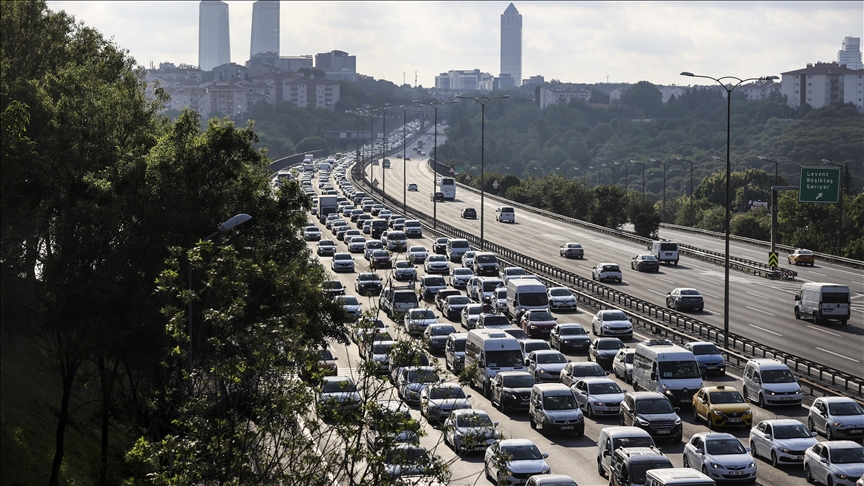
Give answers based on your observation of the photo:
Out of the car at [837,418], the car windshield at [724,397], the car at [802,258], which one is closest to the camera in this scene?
the car at [837,418]

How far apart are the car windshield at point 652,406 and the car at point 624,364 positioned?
754cm

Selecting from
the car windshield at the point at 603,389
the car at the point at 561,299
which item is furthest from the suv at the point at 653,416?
the car at the point at 561,299

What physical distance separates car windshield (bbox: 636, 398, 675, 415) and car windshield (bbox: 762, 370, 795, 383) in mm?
5585

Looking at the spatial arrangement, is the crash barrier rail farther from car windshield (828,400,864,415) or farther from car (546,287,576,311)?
car windshield (828,400,864,415)

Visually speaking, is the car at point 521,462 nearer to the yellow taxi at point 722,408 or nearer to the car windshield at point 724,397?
the yellow taxi at point 722,408

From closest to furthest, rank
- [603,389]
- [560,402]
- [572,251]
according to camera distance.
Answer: [560,402] < [603,389] < [572,251]

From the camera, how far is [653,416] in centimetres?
3116

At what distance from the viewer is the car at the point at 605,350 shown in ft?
141

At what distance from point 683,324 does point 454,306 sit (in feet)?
36.0

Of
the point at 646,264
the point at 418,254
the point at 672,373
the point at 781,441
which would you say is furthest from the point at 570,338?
the point at 418,254

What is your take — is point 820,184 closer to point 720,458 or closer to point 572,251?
point 572,251

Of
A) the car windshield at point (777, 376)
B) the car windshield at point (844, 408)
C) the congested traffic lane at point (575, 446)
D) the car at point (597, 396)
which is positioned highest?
the car windshield at point (777, 376)

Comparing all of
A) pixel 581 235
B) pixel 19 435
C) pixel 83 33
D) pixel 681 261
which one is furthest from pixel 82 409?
pixel 581 235

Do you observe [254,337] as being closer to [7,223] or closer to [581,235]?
[7,223]
